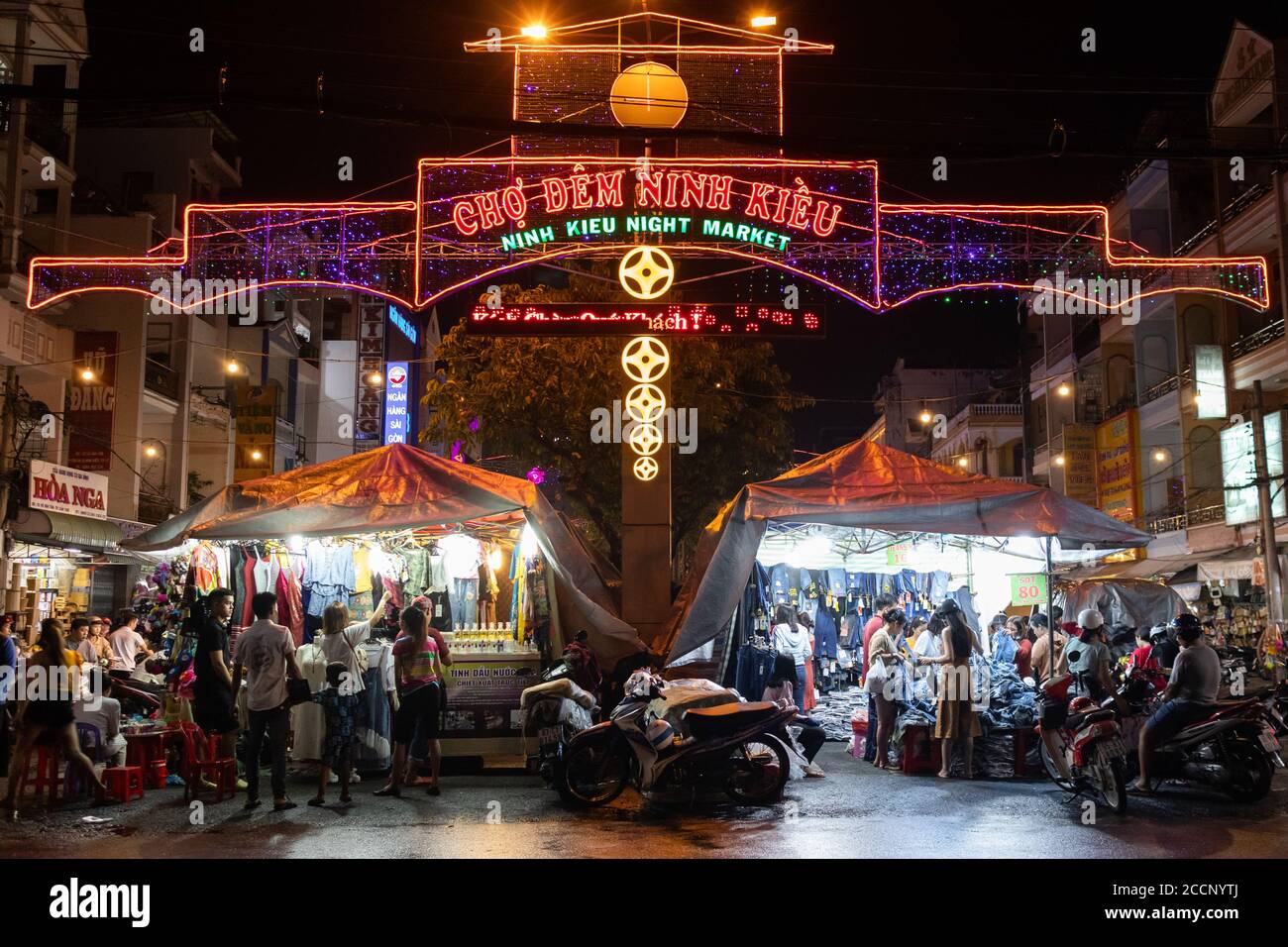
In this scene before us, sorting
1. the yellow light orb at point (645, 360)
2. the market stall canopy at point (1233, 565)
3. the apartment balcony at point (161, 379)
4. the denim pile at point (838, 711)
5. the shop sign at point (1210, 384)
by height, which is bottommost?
the denim pile at point (838, 711)

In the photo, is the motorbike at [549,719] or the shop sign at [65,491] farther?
the shop sign at [65,491]

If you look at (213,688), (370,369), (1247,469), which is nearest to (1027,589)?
(1247,469)

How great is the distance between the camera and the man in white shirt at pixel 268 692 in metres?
10.1

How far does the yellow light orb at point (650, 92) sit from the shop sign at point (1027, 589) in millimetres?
12630

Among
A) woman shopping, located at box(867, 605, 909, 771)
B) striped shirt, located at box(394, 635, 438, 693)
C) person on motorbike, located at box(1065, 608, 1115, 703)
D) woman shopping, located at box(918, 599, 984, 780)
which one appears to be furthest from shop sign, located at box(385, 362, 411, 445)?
person on motorbike, located at box(1065, 608, 1115, 703)

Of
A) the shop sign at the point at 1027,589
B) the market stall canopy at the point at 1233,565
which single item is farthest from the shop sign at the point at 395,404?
the market stall canopy at the point at 1233,565

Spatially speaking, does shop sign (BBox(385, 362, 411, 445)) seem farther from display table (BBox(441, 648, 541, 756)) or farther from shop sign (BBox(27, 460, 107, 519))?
display table (BBox(441, 648, 541, 756))

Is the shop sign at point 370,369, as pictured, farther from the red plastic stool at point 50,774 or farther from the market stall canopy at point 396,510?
the red plastic stool at point 50,774

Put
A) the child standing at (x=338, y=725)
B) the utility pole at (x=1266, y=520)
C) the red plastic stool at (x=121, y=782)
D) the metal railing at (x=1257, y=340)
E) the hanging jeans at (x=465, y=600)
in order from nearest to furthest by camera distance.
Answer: the child standing at (x=338, y=725), the red plastic stool at (x=121, y=782), the hanging jeans at (x=465, y=600), the utility pole at (x=1266, y=520), the metal railing at (x=1257, y=340)

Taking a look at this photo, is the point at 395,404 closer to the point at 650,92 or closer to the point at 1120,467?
the point at 1120,467

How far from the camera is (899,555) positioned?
1758 centimetres

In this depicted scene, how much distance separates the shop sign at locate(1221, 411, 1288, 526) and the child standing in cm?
1955
